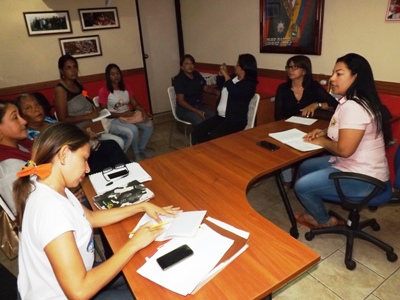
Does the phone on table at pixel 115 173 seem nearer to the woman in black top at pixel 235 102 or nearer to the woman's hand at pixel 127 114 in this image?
the woman in black top at pixel 235 102

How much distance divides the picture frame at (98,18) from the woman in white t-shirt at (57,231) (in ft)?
12.5

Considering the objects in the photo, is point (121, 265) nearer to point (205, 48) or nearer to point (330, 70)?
point (330, 70)

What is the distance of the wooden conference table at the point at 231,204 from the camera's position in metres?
0.95

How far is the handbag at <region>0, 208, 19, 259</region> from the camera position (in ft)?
5.65

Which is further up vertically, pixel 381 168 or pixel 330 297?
pixel 381 168

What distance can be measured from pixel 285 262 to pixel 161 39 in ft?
15.8

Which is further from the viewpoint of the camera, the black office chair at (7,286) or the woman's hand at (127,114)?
the woman's hand at (127,114)

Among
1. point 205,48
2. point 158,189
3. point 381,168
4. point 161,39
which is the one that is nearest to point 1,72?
point 161,39

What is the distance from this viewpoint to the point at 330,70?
3.06 meters

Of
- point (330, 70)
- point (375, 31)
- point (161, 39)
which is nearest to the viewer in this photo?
point (375, 31)

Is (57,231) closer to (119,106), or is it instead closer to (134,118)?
(134,118)

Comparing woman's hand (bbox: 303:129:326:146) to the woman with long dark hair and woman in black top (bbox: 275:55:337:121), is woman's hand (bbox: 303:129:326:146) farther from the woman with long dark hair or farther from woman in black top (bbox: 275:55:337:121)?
the woman with long dark hair

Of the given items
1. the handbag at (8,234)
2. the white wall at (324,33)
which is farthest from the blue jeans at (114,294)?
the white wall at (324,33)

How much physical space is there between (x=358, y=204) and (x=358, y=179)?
23 centimetres
